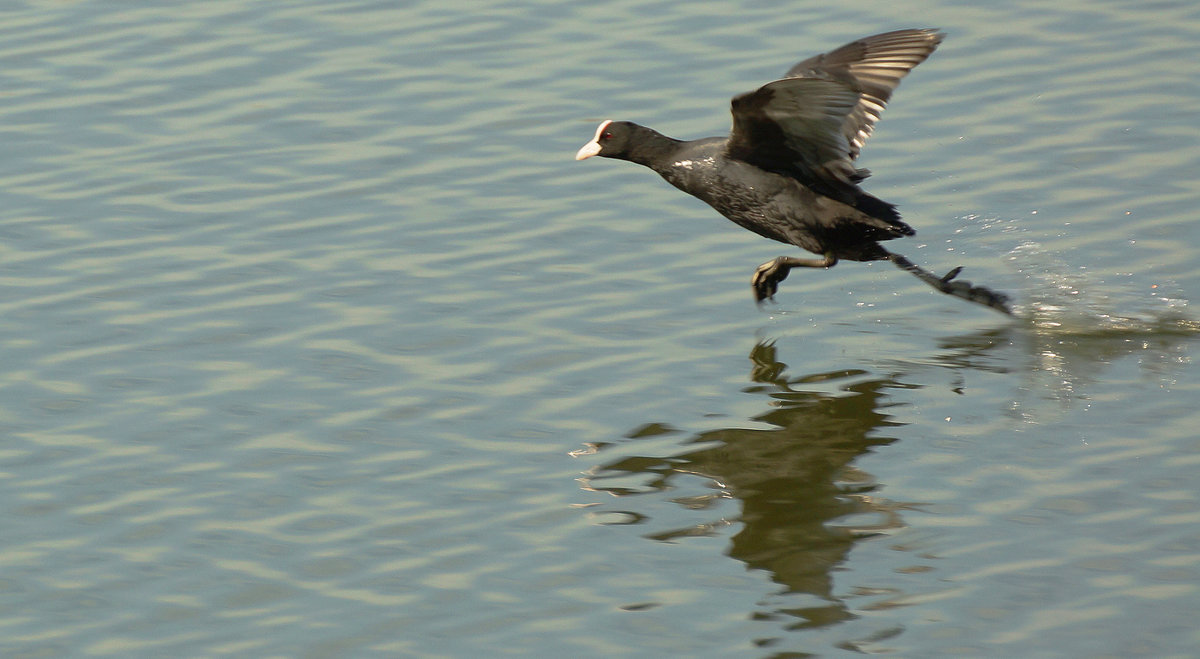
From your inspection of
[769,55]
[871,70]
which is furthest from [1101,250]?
[769,55]

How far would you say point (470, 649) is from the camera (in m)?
6.17

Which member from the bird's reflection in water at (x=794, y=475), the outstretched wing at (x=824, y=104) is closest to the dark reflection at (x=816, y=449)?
the bird's reflection in water at (x=794, y=475)

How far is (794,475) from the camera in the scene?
297 inches

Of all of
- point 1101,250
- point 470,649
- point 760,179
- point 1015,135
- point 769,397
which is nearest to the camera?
point 470,649

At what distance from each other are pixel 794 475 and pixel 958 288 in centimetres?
203

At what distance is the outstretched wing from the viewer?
837cm

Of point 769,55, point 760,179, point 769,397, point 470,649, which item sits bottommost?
point 470,649

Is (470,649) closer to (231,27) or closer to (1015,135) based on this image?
(1015,135)

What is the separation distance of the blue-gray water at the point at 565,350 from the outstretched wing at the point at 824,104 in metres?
0.84

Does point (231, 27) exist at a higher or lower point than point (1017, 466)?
higher

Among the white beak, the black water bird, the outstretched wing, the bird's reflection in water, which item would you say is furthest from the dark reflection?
the white beak

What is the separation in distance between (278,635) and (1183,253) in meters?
5.34

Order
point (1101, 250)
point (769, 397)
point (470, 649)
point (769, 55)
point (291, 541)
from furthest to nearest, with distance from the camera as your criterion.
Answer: point (769, 55), point (1101, 250), point (769, 397), point (291, 541), point (470, 649)

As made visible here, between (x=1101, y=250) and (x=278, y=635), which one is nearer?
(x=278, y=635)
